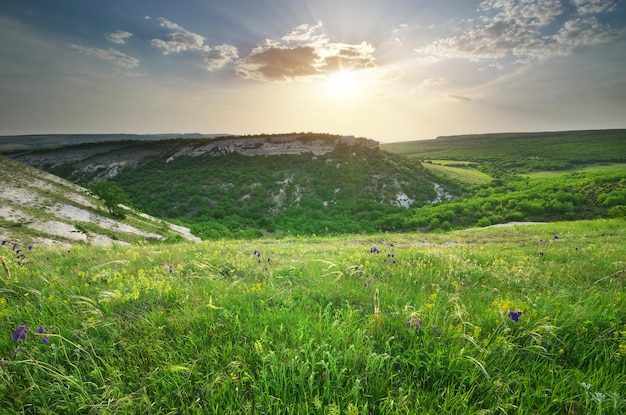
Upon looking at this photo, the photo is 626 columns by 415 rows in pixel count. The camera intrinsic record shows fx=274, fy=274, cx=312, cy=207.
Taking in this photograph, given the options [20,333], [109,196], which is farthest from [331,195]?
[20,333]

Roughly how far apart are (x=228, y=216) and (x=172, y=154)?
39576 millimetres

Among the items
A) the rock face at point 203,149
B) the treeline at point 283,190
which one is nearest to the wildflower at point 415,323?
the treeline at point 283,190

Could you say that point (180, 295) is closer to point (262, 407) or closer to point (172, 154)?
point (262, 407)

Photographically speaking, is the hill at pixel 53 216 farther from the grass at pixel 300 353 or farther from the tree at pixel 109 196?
the grass at pixel 300 353

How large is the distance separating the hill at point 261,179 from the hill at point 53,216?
9.82 meters

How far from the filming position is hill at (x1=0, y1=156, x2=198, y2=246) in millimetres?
14316

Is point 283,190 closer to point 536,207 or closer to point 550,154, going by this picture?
point 536,207

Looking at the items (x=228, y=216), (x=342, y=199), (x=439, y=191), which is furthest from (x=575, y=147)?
(x=228, y=216)

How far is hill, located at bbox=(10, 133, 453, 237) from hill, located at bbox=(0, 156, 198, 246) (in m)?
9.82

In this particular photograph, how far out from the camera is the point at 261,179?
186 ft

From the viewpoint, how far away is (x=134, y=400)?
2.08 metres

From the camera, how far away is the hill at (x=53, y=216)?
14.3m

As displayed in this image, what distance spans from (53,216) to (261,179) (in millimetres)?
40162

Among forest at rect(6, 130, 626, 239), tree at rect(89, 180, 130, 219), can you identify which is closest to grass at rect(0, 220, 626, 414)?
tree at rect(89, 180, 130, 219)
